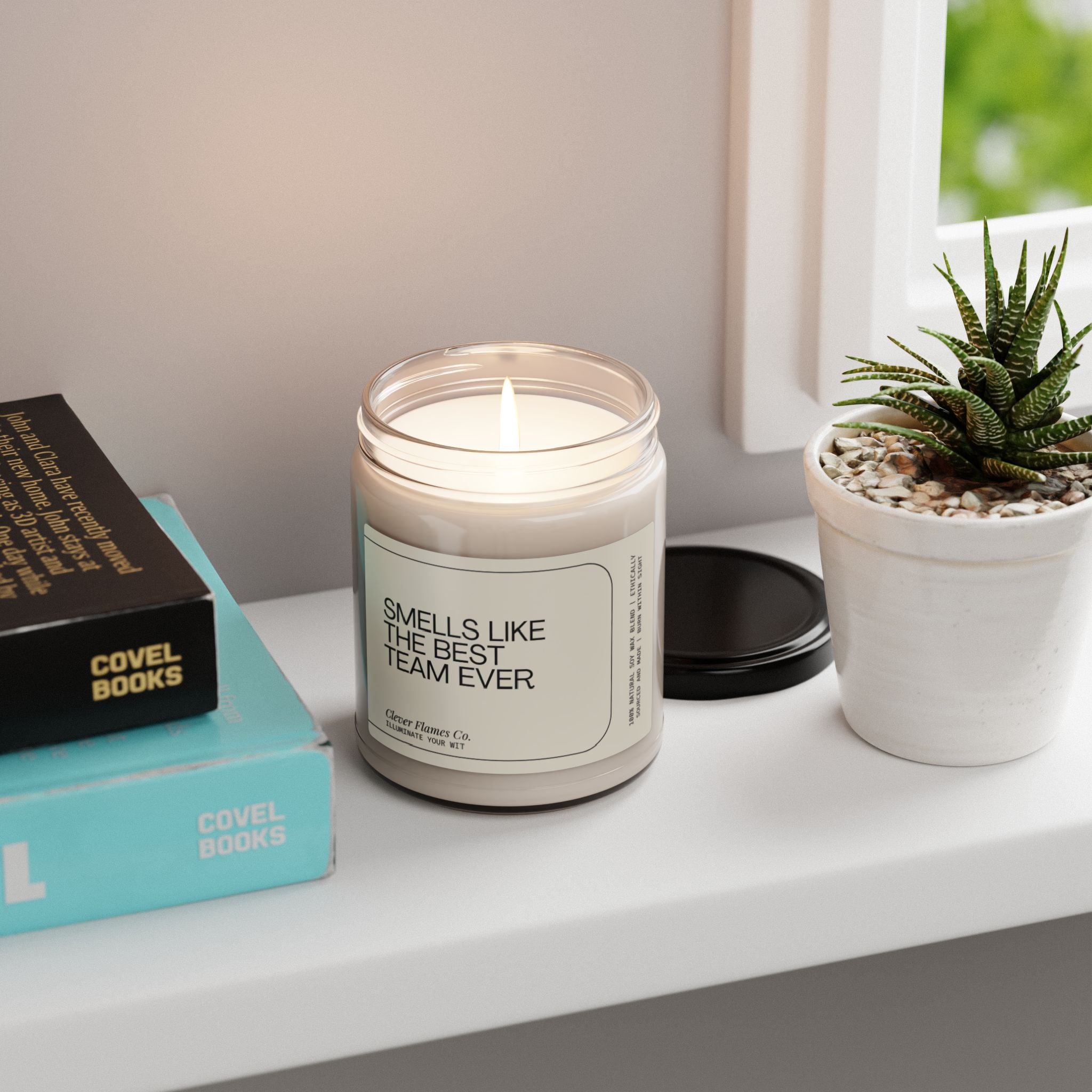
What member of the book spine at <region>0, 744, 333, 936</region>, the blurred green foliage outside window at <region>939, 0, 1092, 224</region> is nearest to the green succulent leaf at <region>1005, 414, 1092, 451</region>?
the book spine at <region>0, 744, 333, 936</region>

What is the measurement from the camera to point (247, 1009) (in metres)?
0.38

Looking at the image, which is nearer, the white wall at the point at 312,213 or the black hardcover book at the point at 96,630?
the black hardcover book at the point at 96,630

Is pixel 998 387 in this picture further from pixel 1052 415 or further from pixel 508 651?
pixel 508 651

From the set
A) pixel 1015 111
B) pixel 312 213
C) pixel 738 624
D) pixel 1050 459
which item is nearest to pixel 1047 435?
pixel 1050 459

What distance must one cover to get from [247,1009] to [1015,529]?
0.27m

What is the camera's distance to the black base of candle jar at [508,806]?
44 cm

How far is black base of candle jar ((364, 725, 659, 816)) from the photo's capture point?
44 cm

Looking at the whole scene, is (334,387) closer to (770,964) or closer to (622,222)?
(622,222)

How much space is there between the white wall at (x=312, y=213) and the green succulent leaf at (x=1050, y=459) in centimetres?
18

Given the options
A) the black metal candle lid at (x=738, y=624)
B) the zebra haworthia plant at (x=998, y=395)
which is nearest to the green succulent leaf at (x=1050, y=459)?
the zebra haworthia plant at (x=998, y=395)

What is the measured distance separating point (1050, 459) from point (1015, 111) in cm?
180

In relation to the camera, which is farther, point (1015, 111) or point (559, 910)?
point (1015, 111)

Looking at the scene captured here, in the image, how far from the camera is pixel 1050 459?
442mm

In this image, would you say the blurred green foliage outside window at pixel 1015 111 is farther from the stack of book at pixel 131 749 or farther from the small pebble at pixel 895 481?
the stack of book at pixel 131 749
